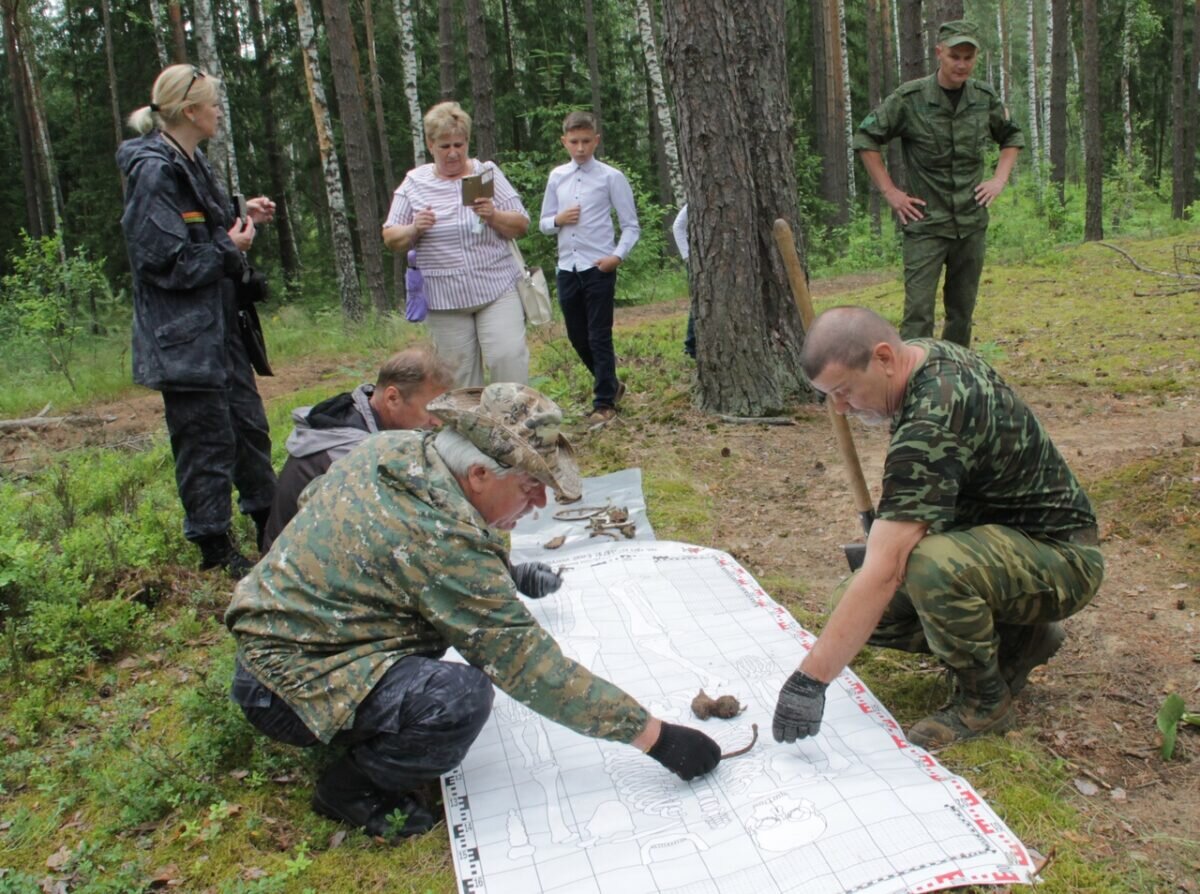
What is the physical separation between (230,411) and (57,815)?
1782 millimetres

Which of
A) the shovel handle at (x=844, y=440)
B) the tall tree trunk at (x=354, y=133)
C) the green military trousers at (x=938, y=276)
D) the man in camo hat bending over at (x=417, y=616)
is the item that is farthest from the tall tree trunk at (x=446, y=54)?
the man in camo hat bending over at (x=417, y=616)

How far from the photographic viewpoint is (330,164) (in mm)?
12422

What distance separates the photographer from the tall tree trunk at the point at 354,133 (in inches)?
422

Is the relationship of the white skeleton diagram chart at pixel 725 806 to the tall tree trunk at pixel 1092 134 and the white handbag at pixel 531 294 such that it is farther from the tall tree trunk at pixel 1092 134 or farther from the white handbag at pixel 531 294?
the tall tree trunk at pixel 1092 134

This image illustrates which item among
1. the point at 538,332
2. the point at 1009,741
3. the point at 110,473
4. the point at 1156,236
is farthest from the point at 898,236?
the point at 1009,741

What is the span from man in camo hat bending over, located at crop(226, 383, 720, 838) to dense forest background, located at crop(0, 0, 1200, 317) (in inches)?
450

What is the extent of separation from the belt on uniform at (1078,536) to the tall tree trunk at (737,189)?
3.27 metres

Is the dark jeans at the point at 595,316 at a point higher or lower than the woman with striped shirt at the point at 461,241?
lower

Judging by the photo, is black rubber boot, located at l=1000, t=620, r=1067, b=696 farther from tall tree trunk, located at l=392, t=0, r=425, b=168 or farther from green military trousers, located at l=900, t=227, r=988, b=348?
tall tree trunk, located at l=392, t=0, r=425, b=168

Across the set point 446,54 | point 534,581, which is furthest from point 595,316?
point 446,54

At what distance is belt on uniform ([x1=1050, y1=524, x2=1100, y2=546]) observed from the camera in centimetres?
231

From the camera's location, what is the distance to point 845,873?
6.31 feet

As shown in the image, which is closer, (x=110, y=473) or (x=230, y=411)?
(x=230, y=411)

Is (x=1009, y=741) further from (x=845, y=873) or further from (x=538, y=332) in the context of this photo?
(x=538, y=332)
